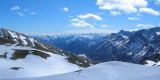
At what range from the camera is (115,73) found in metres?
17.3

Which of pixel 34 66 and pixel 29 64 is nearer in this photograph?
pixel 34 66

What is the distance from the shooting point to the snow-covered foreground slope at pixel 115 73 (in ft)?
53.6

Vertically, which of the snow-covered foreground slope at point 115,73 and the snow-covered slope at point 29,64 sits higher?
the snow-covered slope at point 29,64

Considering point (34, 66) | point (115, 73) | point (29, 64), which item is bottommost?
point (115, 73)

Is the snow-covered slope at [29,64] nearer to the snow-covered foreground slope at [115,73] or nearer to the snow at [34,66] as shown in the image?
the snow at [34,66]

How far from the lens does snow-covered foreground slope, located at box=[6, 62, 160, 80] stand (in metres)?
→ 16.3

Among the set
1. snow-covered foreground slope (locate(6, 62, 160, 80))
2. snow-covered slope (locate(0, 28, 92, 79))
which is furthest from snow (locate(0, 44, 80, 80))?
snow-covered foreground slope (locate(6, 62, 160, 80))

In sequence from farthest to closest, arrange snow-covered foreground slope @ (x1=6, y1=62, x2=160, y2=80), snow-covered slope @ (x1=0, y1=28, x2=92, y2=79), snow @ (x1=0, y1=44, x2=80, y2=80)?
snow-covered slope @ (x1=0, y1=28, x2=92, y2=79)
snow @ (x1=0, y1=44, x2=80, y2=80)
snow-covered foreground slope @ (x1=6, y1=62, x2=160, y2=80)

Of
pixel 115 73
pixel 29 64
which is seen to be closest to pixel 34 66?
pixel 29 64

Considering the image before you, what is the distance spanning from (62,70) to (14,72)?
880 inches

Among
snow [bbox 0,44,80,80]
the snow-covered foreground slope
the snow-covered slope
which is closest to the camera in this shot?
the snow-covered foreground slope

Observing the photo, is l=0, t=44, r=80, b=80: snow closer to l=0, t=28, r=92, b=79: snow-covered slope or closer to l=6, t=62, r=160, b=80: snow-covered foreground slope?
l=0, t=28, r=92, b=79: snow-covered slope

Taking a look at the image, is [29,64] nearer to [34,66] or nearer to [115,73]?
[34,66]

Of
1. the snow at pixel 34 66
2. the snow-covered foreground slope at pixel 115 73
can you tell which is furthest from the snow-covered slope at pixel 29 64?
the snow-covered foreground slope at pixel 115 73
